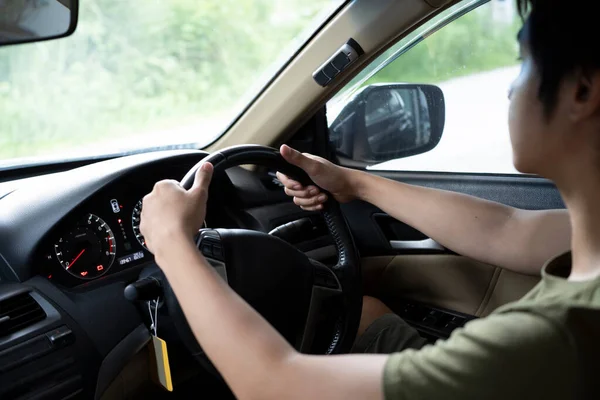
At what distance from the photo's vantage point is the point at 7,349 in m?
1.60

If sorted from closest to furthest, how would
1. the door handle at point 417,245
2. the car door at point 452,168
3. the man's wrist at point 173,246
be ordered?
1. the man's wrist at point 173,246
2. the car door at point 452,168
3. the door handle at point 417,245

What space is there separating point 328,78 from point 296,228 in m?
A: 0.51

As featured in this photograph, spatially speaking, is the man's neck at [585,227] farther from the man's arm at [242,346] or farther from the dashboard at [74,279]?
the dashboard at [74,279]

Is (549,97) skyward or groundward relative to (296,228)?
skyward

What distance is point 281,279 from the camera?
5.35ft

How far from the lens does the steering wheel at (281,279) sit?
1510 millimetres

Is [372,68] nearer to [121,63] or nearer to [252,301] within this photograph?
[252,301]

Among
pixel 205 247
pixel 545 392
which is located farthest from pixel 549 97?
pixel 205 247

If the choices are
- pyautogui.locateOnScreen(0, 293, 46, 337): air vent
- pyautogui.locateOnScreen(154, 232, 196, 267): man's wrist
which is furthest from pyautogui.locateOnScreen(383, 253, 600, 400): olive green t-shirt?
pyautogui.locateOnScreen(0, 293, 46, 337): air vent

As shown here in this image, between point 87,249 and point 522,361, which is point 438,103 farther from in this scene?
point 522,361

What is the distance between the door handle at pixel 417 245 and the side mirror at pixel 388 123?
1.20ft

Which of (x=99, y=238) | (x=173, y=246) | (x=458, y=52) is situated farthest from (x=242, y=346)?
(x=458, y=52)

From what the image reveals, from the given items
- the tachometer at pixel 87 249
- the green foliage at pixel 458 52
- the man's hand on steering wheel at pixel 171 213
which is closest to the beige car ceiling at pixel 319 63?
the green foliage at pixel 458 52

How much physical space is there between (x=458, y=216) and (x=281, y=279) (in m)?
0.54
